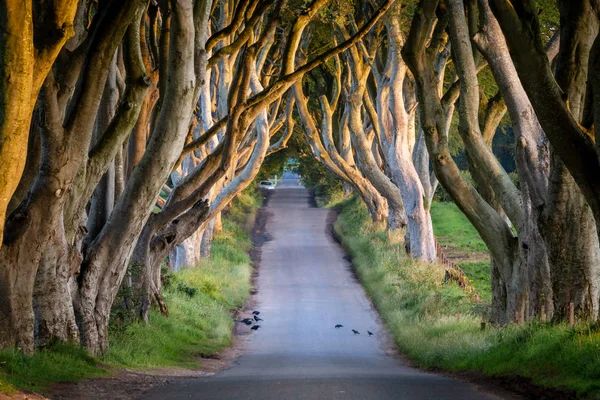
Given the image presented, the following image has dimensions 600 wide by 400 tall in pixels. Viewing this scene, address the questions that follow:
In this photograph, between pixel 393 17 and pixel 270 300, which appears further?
pixel 270 300

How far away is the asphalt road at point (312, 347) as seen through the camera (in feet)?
34.5

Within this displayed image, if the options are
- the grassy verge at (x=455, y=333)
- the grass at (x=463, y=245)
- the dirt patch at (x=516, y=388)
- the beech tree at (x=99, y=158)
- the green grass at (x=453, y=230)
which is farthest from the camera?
the green grass at (x=453, y=230)

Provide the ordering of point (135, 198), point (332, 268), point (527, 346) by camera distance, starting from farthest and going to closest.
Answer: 1. point (332, 268)
2. point (135, 198)
3. point (527, 346)

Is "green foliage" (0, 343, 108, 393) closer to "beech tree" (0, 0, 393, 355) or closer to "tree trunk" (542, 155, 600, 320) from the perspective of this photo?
"beech tree" (0, 0, 393, 355)

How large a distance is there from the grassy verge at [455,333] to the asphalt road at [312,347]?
0.52m

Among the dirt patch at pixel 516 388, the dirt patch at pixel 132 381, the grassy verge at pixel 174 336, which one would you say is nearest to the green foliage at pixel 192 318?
the grassy verge at pixel 174 336

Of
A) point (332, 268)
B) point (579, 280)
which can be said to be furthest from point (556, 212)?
point (332, 268)

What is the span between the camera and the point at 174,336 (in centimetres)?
1808

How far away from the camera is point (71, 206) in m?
12.4

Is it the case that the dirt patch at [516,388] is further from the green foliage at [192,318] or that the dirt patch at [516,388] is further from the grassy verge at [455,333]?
the green foliage at [192,318]

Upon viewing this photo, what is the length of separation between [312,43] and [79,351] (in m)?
24.0

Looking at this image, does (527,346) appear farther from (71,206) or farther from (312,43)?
(312,43)

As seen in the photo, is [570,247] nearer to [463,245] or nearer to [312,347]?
[312,347]

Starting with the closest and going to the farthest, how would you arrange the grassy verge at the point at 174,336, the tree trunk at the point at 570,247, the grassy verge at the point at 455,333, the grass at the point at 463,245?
the grassy verge at the point at 455,333 < the grassy verge at the point at 174,336 < the tree trunk at the point at 570,247 < the grass at the point at 463,245
